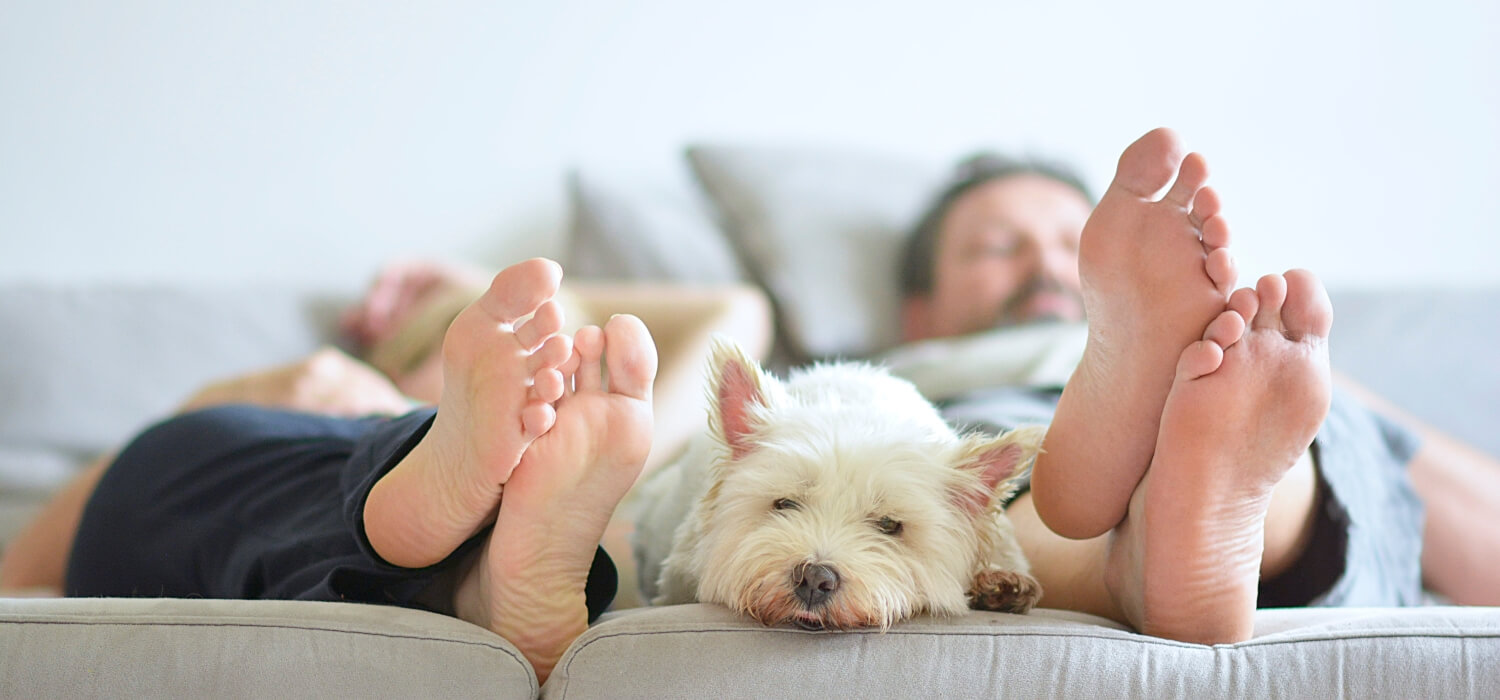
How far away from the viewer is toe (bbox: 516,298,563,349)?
0.84m

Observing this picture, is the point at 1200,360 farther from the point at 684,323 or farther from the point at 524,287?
the point at 684,323

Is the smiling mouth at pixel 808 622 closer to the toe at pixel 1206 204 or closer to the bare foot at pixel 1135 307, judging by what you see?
the bare foot at pixel 1135 307

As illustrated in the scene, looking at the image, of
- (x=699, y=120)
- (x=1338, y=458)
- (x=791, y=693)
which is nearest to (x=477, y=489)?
(x=791, y=693)

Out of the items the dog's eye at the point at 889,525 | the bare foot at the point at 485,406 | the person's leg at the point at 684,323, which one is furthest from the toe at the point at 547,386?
the person's leg at the point at 684,323

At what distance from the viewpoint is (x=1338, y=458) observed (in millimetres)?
1114

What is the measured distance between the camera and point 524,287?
835 mm

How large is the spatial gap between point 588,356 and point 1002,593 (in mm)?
418

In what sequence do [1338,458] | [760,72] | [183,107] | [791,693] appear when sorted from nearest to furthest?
[791,693], [1338,458], [183,107], [760,72]

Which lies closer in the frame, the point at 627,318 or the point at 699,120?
the point at 627,318

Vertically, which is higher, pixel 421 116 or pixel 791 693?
pixel 421 116

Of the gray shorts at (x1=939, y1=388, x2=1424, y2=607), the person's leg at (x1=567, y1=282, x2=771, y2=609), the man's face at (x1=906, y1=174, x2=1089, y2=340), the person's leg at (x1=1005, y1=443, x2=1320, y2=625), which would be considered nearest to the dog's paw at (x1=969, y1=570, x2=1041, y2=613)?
the person's leg at (x1=1005, y1=443, x2=1320, y2=625)

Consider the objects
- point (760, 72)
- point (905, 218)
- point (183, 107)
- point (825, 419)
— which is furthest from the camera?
point (760, 72)

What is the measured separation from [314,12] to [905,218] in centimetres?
156

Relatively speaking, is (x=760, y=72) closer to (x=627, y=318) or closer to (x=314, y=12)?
(x=314, y=12)
